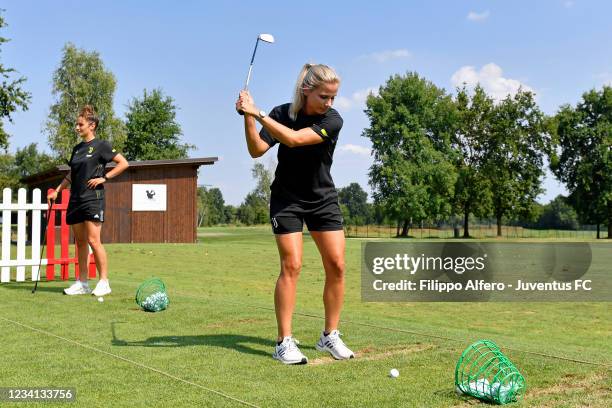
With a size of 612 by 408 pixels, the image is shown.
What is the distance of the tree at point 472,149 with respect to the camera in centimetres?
6875

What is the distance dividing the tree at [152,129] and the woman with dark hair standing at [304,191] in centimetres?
6850

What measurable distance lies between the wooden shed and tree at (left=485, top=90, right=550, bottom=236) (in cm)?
4281

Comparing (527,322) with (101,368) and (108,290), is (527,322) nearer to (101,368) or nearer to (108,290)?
(108,290)

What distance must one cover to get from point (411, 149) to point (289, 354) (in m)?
63.7

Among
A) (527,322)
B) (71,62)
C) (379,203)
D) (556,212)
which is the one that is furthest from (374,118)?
(556,212)

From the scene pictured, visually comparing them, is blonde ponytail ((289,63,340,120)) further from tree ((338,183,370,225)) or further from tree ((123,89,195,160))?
tree ((338,183,370,225))

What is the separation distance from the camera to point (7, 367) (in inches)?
174

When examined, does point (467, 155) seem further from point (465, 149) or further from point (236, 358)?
point (236, 358)

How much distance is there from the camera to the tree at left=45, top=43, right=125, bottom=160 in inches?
2125

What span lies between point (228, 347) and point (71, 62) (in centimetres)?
5510

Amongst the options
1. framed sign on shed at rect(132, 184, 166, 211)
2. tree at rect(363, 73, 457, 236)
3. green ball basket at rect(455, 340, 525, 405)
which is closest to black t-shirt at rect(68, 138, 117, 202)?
green ball basket at rect(455, 340, 525, 405)

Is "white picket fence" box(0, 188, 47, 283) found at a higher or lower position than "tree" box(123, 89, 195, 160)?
lower

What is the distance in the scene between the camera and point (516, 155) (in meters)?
67.7

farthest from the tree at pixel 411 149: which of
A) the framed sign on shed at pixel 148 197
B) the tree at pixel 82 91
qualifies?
the framed sign on shed at pixel 148 197
